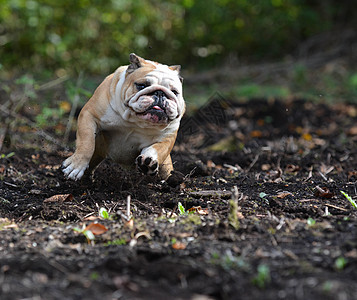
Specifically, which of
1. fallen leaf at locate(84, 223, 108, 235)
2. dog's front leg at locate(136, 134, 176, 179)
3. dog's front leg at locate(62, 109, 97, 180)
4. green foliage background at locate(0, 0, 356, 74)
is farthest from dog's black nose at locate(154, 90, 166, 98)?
green foliage background at locate(0, 0, 356, 74)

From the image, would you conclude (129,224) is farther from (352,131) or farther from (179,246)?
(352,131)

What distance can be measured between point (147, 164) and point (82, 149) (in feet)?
1.90

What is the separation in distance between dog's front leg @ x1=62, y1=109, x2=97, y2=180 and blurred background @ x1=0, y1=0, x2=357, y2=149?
3.14 metres

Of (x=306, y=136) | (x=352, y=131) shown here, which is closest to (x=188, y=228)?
(x=306, y=136)

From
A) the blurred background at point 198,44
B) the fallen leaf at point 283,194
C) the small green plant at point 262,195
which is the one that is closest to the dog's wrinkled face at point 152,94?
the small green plant at point 262,195

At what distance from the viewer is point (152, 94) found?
404 centimetres

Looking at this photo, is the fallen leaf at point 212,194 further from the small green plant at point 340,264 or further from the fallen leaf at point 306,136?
the fallen leaf at point 306,136

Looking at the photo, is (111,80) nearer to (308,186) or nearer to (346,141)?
(308,186)

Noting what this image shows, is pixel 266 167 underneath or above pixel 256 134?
above

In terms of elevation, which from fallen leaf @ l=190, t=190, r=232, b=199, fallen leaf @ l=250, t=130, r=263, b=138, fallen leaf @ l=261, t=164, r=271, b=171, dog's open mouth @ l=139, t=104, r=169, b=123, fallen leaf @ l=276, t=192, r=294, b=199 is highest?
dog's open mouth @ l=139, t=104, r=169, b=123

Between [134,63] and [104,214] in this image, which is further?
[134,63]

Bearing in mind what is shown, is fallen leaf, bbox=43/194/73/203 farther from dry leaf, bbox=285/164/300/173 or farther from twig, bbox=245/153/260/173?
dry leaf, bbox=285/164/300/173

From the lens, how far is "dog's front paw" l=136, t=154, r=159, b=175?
4.03 m

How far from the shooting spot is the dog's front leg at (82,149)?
4.10 meters
